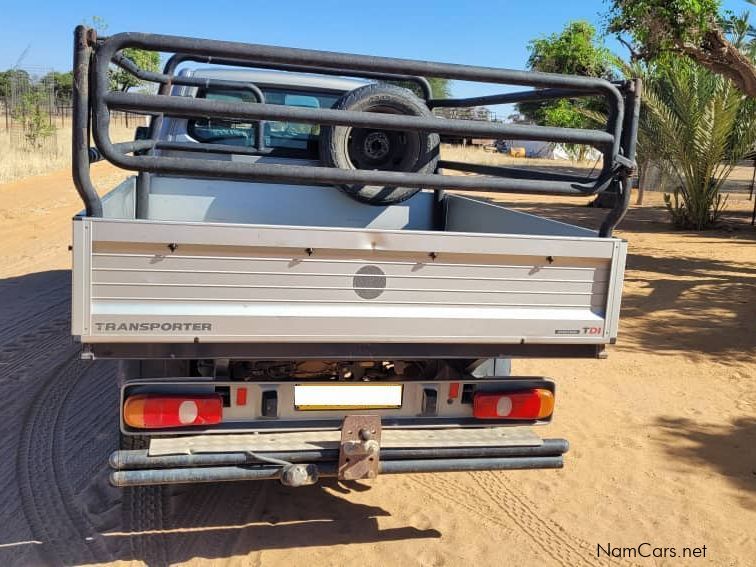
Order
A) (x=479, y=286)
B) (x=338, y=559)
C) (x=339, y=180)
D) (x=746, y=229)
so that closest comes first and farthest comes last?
(x=339, y=180)
(x=479, y=286)
(x=338, y=559)
(x=746, y=229)

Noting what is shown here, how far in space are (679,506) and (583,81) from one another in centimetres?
246

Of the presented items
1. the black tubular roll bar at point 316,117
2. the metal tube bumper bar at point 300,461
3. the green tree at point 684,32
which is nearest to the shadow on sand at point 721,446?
the metal tube bumper bar at point 300,461

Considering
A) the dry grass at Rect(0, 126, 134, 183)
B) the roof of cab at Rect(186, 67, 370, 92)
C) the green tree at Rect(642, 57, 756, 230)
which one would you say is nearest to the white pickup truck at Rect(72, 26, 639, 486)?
the roof of cab at Rect(186, 67, 370, 92)

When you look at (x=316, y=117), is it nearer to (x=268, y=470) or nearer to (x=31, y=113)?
(x=268, y=470)

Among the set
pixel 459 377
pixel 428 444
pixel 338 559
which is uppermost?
pixel 459 377

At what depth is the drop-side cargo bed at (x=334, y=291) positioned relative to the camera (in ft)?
8.68

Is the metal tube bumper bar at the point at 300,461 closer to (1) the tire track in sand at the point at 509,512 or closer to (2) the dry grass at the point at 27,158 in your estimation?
(1) the tire track in sand at the point at 509,512

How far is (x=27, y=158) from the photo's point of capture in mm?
21172

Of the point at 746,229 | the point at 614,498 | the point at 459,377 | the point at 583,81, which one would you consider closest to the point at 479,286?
the point at 459,377

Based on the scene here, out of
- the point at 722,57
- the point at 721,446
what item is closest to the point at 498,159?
the point at 722,57

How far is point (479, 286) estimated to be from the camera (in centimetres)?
299

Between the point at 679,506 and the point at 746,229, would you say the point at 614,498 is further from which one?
the point at 746,229

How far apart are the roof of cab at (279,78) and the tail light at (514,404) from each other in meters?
2.91

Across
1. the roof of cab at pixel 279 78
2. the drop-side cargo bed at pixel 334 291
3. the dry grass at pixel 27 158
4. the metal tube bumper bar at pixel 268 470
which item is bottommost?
the metal tube bumper bar at pixel 268 470
